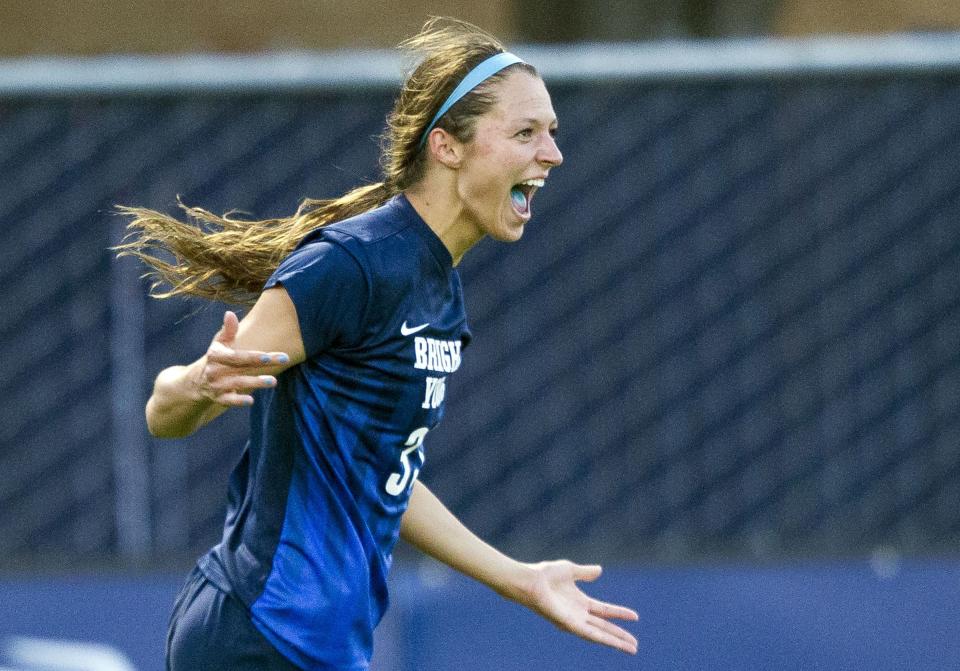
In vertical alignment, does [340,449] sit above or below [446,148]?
below

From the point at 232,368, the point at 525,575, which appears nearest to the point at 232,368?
the point at 232,368

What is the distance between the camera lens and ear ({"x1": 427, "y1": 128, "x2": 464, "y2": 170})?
3.03m

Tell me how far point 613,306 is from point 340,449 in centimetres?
229

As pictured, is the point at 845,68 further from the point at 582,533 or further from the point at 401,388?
the point at 401,388

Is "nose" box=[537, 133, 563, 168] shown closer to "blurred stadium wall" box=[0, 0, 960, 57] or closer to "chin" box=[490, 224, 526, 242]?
"chin" box=[490, 224, 526, 242]

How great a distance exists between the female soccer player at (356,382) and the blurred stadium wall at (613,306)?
1.91 metres

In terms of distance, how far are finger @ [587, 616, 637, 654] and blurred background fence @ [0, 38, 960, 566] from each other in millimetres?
1844

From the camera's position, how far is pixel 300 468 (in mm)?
2898

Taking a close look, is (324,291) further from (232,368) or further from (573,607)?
(573,607)

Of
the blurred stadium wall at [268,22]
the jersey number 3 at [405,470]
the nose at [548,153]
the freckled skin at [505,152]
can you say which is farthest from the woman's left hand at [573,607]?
the blurred stadium wall at [268,22]

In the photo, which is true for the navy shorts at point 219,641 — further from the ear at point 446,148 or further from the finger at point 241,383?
the ear at point 446,148

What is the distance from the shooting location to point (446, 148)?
3.04 metres

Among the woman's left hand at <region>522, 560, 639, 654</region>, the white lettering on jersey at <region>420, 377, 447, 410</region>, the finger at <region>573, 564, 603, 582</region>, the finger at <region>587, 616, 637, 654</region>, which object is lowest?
the finger at <region>587, 616, 637, 654</region>

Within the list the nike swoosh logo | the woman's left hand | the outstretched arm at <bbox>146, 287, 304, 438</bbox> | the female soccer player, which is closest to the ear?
the female soccer player
